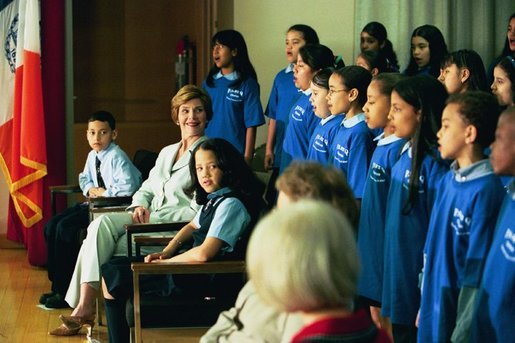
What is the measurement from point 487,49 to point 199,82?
2.03 m

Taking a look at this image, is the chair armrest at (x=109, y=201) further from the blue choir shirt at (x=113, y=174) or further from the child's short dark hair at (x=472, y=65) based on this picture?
the child's short dark hair at (x=472, y=65)

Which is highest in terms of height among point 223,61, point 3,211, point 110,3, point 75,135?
point 110,3

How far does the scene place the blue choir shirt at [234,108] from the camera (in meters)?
6.02

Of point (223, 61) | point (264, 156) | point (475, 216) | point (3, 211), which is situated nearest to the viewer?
point (475, 216)

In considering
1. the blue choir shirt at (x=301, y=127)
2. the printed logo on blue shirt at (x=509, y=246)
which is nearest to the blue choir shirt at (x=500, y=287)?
the printed logo on blue shirt at (x=509, y=246)

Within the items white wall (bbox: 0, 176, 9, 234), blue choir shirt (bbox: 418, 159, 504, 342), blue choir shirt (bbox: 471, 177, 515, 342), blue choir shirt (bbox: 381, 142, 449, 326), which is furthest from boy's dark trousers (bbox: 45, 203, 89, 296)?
blue choir shirt (bbox: 471, 177, 515, 342)

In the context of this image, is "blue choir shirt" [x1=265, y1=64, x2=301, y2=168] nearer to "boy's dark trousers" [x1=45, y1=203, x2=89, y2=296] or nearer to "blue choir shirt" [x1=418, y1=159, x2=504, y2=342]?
"boy's dark trousers" [x1=45, y1=203, x2=89, y2=296]

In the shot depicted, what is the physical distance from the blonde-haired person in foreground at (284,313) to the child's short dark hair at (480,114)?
0.76m

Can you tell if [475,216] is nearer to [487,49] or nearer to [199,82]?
[487,49]

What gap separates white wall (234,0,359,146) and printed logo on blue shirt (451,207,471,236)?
4.02 m

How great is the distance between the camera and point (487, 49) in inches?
265

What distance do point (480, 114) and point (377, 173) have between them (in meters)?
0.72

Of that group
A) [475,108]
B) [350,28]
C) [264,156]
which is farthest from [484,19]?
[475,108]

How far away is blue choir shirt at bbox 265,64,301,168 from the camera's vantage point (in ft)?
19.4
